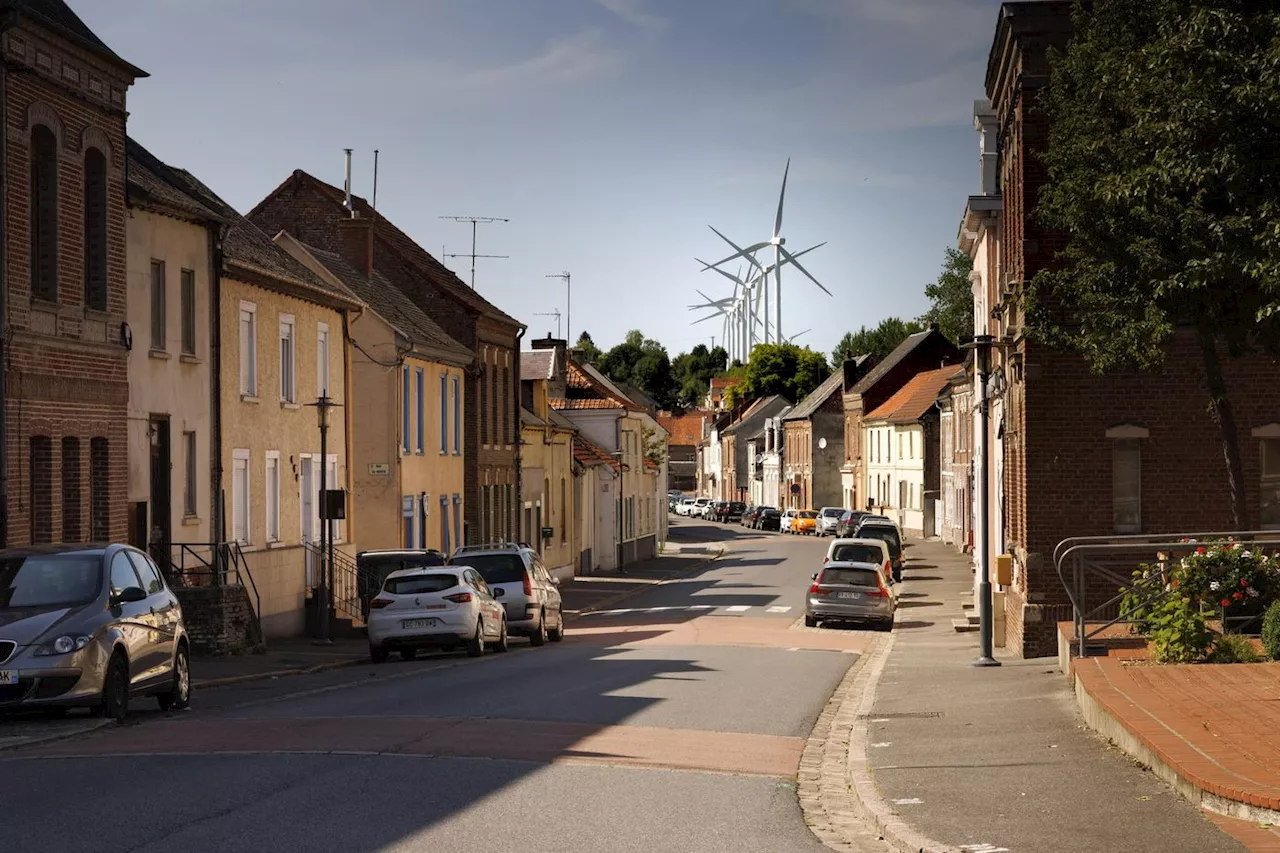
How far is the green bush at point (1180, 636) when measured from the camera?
17172 millimetres

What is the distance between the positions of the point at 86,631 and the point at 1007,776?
8215mm

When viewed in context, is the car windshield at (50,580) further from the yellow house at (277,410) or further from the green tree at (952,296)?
the green tree at (952,296)

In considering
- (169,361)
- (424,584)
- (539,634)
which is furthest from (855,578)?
(169,361)

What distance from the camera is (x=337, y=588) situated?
3684 centimetres

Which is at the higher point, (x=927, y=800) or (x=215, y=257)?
(x=215, y=257)

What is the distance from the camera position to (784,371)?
15250cm

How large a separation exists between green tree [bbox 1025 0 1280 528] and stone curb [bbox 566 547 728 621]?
21.7 metres

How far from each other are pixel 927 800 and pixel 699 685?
33.1 feet

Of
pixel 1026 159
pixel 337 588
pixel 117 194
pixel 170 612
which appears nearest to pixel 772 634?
pixel 337 588

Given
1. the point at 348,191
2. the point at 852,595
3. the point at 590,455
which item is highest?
the point at 348,191

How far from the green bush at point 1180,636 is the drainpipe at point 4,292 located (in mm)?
13812

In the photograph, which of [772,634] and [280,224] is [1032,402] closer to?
[772,634]

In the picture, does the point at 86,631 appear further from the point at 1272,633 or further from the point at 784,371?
the point at 784,371

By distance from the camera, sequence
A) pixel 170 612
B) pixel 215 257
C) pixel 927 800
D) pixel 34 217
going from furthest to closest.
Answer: pixel 215 257 < pixel 34 217 < pixel 170 612 < pixel 927 800
